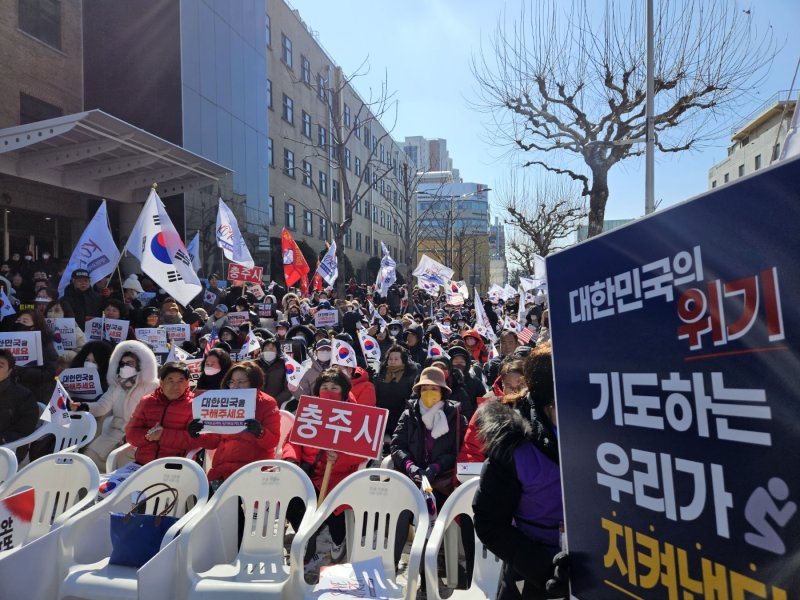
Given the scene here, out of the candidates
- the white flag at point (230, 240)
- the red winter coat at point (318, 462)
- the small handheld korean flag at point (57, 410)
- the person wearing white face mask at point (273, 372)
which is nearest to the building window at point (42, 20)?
the white flag at point (230, 240)

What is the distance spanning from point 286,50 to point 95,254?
79.7 feet

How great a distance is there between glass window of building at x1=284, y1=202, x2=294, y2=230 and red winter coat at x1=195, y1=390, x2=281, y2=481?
25.0 meters

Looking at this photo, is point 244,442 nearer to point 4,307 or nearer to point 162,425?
point 162,425

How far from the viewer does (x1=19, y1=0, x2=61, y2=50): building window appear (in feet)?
51.7

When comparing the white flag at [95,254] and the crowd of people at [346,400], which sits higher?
the white flag at [95,254]

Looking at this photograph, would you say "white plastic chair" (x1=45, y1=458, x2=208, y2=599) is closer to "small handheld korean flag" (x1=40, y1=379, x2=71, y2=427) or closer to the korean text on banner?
the korean text on banner

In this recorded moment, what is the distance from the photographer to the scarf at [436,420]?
15.2 ft

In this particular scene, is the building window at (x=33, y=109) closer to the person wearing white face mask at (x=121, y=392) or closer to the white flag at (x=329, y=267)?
the white flag at (x=329, y=267)

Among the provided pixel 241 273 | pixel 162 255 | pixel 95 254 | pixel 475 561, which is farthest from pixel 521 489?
pixel 241 273

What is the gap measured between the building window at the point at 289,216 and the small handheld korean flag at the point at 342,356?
23.0 metres

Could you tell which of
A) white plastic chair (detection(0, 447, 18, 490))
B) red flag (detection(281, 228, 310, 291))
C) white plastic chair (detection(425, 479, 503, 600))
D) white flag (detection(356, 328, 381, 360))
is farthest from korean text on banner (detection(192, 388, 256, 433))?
red flag (detection(281, 228, 310, 291))

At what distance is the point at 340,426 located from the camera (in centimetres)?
437

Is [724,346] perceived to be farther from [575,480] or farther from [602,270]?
[575,480]

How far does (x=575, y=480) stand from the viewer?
1659 millimetres
